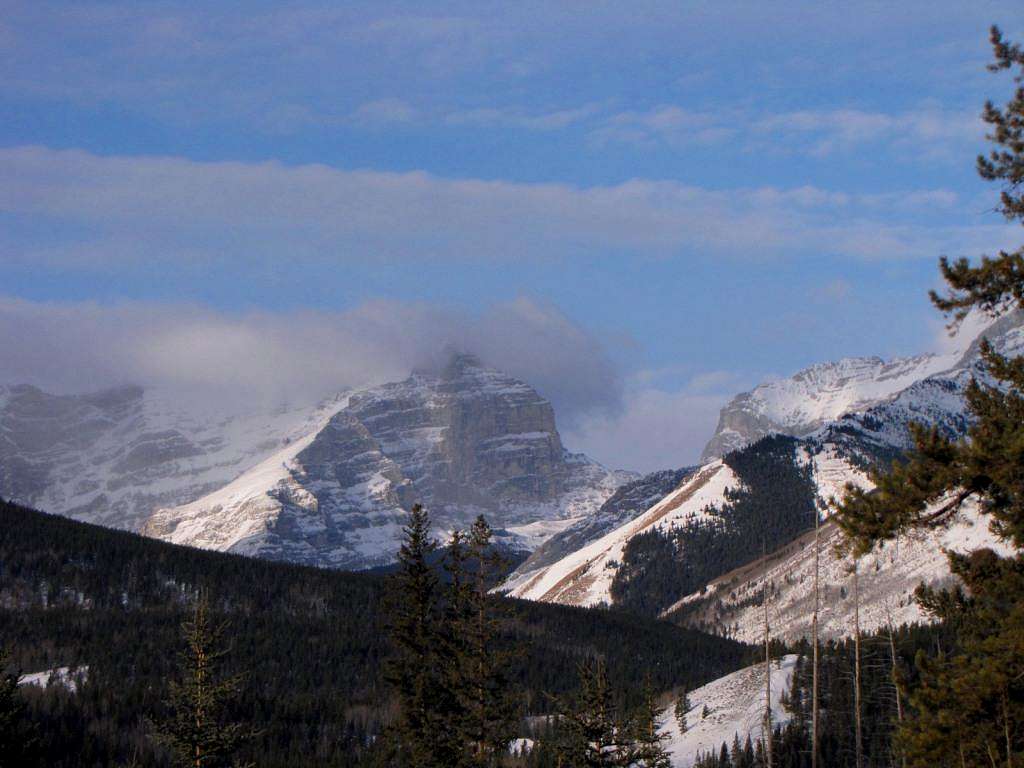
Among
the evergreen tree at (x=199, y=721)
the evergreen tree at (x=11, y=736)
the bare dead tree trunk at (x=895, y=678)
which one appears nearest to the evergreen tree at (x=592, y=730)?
the bare dead tree trunk at (x=895, y=678)

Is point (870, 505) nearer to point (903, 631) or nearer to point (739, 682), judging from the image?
point (739, 682)

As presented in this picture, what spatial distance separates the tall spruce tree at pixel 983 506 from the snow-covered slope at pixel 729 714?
110934 mm

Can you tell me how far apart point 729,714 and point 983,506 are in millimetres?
127826

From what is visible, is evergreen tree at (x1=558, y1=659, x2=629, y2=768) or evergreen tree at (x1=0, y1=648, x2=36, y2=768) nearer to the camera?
evergreen tree at (x1=0, y1=648, x2=36, y2=768)

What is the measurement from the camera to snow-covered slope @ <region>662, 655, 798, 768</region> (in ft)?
454

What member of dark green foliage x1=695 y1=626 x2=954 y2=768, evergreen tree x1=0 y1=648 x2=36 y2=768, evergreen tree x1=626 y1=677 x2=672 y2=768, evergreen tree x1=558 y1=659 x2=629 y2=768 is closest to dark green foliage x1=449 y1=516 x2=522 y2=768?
evergreen tree x1=558 y1=659 x2=629 y2=768

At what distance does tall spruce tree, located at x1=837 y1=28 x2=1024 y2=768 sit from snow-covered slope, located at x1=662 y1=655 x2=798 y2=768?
364 feet

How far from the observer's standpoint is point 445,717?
52.6m

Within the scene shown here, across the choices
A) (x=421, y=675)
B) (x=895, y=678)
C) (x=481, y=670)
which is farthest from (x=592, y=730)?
(x=895, y=678)

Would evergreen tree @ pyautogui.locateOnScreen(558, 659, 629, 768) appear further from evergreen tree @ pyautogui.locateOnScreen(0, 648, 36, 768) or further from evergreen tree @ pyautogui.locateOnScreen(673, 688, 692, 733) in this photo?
evergreen tree @ pyautogui.locateOnScreen(673, 688, 692, 733)

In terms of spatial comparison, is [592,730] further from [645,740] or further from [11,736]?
[11,736]

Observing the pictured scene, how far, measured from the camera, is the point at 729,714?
146250 millimetres

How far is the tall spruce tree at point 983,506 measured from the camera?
23.8 meters

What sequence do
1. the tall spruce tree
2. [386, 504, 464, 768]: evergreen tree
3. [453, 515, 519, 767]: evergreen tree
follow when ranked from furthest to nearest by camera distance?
[386, 504, 464, 768]: evergreen tree
[453, 515, 519, 767]: evergreen tree
the tall spruce tree
